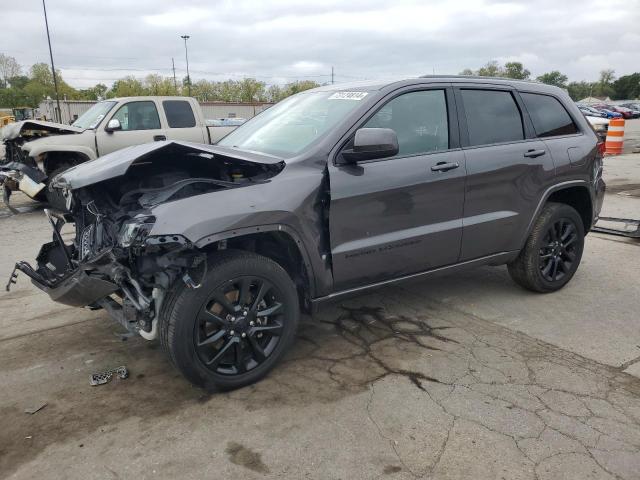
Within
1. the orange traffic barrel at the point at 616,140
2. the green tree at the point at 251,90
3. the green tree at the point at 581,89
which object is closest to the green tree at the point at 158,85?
the green tree at the point at 251,90

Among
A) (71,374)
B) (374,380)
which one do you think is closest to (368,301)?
(374,380)

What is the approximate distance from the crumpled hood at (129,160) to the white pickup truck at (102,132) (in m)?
5.58

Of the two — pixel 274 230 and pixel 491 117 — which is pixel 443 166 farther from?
pixel 274 230

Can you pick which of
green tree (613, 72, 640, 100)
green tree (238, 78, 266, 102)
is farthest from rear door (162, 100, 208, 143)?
green tree (613, 72, 640, 100)

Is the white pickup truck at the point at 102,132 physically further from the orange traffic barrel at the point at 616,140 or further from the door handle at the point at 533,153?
the orange traffic barrel at the point at 616,140

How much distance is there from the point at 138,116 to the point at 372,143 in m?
7.93

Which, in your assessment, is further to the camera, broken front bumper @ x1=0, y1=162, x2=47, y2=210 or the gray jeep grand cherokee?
broken front bumper @ x1=0, y1=162, x2=47, y2=210

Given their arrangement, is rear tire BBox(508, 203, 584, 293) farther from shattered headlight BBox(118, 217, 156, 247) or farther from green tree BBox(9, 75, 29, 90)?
green tree BBox(9, 75, 29, 90)

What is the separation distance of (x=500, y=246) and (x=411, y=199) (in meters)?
1.14

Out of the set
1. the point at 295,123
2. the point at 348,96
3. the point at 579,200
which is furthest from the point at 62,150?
the point at 579,200

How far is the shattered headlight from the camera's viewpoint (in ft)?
9.15

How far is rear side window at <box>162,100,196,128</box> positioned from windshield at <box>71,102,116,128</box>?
100 centimetres

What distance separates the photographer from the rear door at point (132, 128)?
948 centimetres

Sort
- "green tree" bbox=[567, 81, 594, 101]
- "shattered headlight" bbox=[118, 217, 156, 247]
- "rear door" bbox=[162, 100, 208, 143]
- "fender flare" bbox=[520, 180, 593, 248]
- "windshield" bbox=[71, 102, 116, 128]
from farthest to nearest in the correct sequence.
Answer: "green tree" bbox=[567, 81, 594, 101], "rear door" bbox=[162, 100, 208, 143], "windshield" bbox=[71, 102, 116, 128], "fender flare" bbox=[520, 180, 593, 248], "shattered headlight" bbox=[118, 217, 156, 247]
